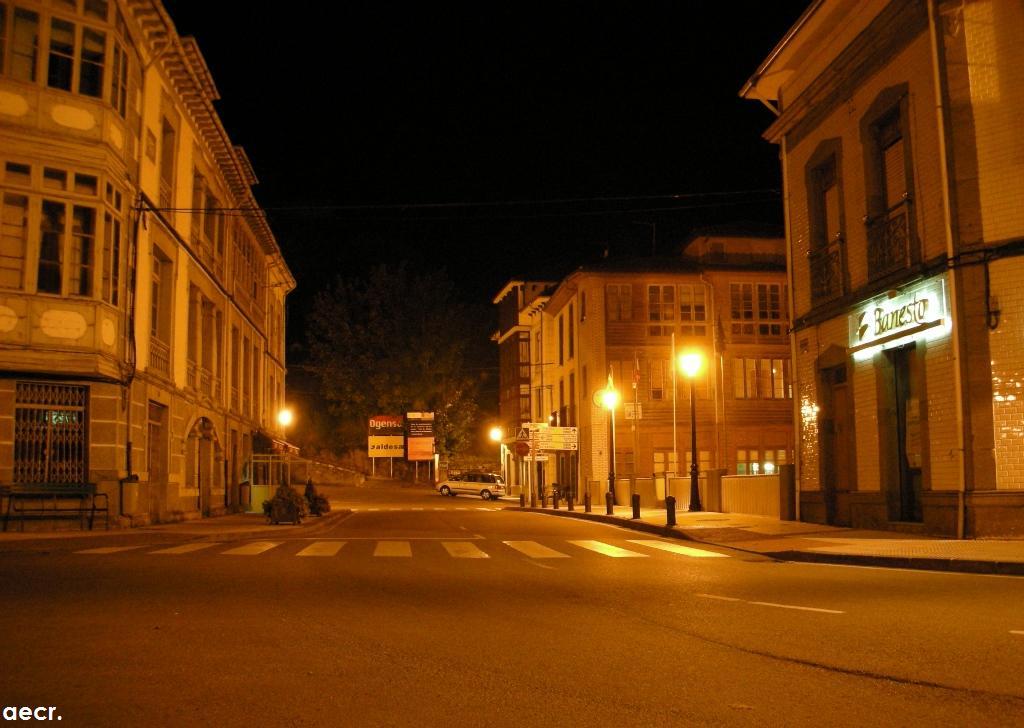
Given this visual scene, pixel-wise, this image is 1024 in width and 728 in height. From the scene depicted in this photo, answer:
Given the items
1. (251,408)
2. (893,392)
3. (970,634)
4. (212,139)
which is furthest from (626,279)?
(970,634)

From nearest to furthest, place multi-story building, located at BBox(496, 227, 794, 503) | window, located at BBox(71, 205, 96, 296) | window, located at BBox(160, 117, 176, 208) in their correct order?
window, located at BBox(71, 205, 96, 296) < window, located at BBox(160, 117, 176, 208) < multi-story building, located at BBox(496, 227, 794, 503)

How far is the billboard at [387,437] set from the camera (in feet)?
225

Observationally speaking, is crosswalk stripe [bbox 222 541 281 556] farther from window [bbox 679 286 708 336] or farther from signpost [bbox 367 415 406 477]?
signpost [bbox 367 415 406 477]

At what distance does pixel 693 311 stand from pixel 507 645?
1618 inches

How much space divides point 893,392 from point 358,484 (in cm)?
5358

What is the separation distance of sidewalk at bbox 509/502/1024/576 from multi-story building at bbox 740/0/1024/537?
997mm

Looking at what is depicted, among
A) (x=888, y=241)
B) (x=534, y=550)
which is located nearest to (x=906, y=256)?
(x=888, y=241)

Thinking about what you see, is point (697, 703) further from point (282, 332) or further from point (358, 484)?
point (358, 484)

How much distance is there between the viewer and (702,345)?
47.2m

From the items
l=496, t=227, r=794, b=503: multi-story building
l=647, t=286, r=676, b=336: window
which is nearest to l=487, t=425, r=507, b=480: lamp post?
l=496, t=227, r=794, b=503: multi-story building

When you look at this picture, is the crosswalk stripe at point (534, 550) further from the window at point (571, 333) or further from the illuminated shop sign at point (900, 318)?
the window at point (571, 333)

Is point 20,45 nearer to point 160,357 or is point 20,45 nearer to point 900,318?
point 160,357

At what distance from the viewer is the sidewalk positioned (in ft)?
45.1

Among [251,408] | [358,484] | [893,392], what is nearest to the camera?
[893,392]
